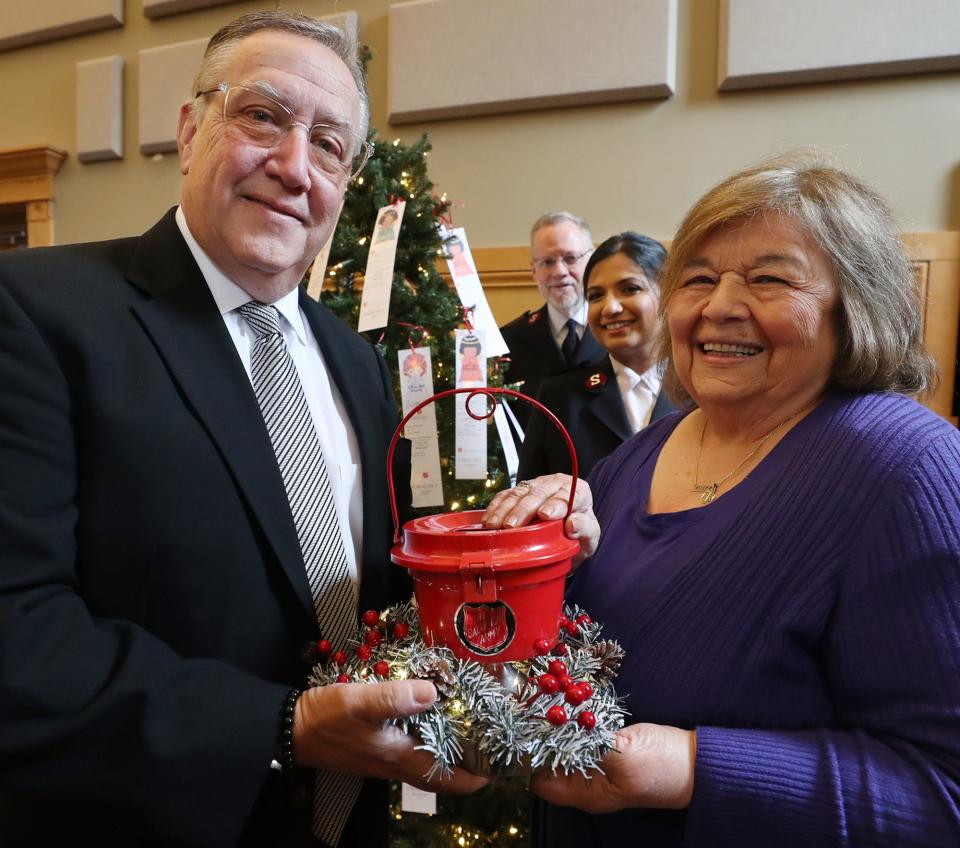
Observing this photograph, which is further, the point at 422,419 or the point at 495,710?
the point at 422,419

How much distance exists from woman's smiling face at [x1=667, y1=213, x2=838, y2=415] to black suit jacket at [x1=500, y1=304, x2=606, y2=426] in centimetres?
193

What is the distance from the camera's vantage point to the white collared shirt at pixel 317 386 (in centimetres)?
116

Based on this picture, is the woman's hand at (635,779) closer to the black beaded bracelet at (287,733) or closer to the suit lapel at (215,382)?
the black beaded bracelet at (287,733)

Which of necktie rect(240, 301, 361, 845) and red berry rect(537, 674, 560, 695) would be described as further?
necktie rect(240, 301, 361, 845)

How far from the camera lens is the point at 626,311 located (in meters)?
2.31

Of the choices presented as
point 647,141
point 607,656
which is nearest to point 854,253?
point 607,656

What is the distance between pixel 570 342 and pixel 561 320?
124mm

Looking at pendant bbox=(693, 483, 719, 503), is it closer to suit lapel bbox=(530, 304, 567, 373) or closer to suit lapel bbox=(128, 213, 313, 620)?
suit lapel bbox=(128, 213, 313, 620)

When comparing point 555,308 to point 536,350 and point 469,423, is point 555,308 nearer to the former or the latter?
point 536,350

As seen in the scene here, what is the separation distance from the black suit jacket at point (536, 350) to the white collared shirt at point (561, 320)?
2 cm

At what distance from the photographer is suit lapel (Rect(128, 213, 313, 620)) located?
1.02 m

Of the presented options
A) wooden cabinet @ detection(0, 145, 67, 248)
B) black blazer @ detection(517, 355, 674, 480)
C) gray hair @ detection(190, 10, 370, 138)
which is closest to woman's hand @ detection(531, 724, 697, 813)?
gray hair @ detection(190, 10, 370, 138)

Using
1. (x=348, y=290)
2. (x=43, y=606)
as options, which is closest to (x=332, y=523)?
(x=43, y=606)

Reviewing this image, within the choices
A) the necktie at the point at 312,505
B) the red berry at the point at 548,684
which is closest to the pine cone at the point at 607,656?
the red berry at the point at 548,684
